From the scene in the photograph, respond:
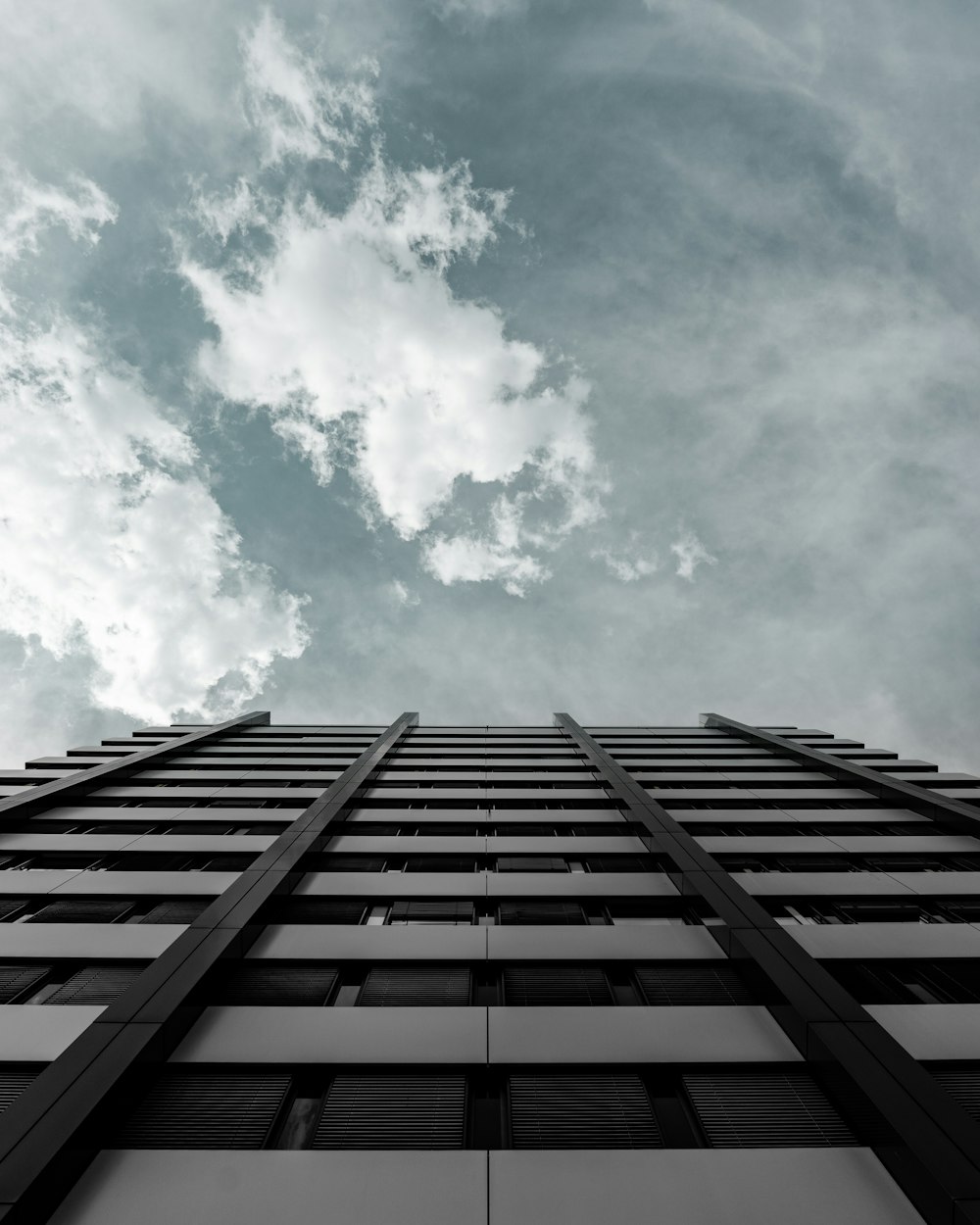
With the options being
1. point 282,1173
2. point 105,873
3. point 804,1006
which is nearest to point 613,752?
point 804,1006

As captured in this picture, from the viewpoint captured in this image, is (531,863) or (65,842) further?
(65,842)

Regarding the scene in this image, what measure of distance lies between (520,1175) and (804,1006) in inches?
213

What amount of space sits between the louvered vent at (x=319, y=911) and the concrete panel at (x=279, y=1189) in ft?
20.3

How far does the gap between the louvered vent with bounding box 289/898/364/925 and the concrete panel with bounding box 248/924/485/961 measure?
1076 millimetres

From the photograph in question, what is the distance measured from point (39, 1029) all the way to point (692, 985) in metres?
12.0

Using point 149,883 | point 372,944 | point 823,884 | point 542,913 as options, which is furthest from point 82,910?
point 823,884

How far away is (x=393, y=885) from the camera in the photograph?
48.8 ft

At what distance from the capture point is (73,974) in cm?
1189

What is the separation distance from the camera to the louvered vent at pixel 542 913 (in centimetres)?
1361

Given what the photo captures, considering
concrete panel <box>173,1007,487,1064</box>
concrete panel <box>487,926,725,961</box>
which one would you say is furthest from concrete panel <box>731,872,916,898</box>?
concrete panel <box>173,1007,487,1064</box>

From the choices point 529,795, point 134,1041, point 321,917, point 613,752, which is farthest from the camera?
point 613,752

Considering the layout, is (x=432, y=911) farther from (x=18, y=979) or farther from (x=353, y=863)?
(x=18, y=979)

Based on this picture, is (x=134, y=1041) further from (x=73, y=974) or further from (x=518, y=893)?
(x=518, y=893)

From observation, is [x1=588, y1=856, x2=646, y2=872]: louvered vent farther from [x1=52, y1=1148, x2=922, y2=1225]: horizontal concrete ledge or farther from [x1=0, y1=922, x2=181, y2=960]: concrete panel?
[x1=0, y1=922, x2=181, y2=960]: concrete panel
